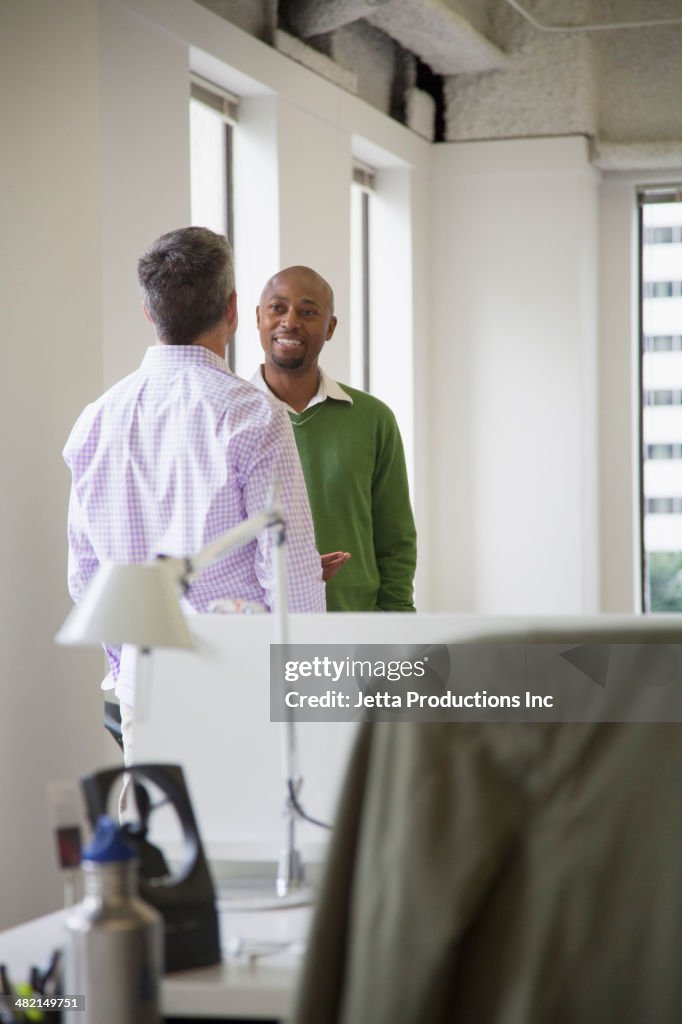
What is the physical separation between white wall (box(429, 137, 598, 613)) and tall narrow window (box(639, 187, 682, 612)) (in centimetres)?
29

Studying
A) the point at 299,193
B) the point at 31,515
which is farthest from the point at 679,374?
the point at 31,515

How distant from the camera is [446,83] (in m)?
5.70

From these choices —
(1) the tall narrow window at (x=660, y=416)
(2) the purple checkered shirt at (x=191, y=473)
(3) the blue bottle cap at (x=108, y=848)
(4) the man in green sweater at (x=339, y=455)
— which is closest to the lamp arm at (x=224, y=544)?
(3) the blue bottle cap at (x=108, y=848)

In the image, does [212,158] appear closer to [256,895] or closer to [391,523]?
[391,523]

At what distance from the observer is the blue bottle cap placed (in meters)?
1.01

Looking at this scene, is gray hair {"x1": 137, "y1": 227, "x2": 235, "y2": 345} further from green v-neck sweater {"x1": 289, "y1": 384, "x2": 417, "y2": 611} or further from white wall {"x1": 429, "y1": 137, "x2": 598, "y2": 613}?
white wall {"x1": 429, "y1": 137, "x2": 598, "y2": 613}

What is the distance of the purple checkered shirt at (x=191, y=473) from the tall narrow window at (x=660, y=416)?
163 inches

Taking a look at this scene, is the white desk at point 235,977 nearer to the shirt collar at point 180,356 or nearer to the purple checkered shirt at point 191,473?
the purple checkered shirt at point 191,473

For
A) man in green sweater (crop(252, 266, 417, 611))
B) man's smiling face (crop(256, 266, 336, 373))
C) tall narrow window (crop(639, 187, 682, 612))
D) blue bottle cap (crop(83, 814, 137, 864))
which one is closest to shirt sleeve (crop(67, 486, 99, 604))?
man in green sweater (crop(252, 266, 417, 611))

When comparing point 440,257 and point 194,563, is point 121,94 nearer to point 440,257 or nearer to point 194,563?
point 194,563

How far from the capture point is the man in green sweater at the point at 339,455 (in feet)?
9.31

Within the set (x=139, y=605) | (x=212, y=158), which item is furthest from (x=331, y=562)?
(x=212, y=158)

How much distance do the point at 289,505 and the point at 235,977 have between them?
0.95 metres

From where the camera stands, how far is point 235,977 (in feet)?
4.02
